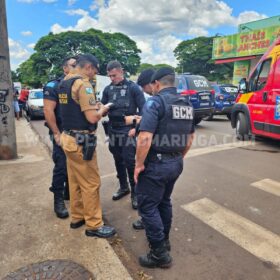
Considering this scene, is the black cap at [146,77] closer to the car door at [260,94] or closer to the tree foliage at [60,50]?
the car door at [260,94]

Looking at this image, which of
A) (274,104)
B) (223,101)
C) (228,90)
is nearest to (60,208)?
(274,104)

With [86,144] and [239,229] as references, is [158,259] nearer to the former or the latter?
[239,229]

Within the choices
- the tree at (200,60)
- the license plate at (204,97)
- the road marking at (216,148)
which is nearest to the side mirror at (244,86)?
the road marking at (216,148)

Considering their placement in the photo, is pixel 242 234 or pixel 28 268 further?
pixel 242 234

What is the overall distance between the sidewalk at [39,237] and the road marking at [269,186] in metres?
2.78

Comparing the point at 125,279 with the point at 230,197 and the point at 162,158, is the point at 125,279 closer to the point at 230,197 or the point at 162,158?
the point at 162,158

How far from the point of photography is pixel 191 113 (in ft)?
7.91

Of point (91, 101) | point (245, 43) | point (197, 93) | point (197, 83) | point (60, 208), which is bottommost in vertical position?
point (60, 208)

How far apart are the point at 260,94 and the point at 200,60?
46272 millimetres

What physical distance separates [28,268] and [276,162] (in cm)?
512

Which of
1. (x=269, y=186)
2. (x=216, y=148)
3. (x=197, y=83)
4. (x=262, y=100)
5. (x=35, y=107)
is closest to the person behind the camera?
(x=269, y=186)

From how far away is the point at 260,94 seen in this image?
22.3ft

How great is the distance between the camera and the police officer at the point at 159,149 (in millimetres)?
2242

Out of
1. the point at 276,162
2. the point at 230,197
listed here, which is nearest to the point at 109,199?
the point at 230,197
